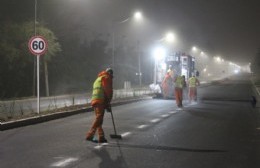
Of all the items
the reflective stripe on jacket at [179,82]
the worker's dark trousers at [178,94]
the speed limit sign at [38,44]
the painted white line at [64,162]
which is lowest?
the painted white line at [64,162]

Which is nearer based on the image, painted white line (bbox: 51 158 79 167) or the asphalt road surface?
painted white line (bbox: 51 158 79 167)

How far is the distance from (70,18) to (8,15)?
15.5 metres

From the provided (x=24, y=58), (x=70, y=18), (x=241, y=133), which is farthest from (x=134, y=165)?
(x=70, y=18)

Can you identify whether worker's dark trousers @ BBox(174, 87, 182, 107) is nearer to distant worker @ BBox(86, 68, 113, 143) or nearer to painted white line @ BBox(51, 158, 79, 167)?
distant worker @ BBox(86, 68, 113, 143)

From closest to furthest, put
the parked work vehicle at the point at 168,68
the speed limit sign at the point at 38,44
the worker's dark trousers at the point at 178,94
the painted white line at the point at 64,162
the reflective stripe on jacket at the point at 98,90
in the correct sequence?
the painted white line at the point at 64,162, the reflective stripe on jacket at the point at 98,90, the speed limit sign at the point at 38,44, the worker's dark trousers at the point at 178,94, the parked work vehicle at the point at 168,68

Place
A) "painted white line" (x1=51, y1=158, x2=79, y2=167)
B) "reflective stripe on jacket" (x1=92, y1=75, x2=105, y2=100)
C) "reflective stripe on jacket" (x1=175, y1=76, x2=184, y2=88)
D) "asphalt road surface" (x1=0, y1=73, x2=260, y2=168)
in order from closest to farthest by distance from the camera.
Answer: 1. "painted white line" (x1=51, y1=158, x2=79, y2=167)
2. "asphalt road surface" (x1=0, y1=73, x2=260, y2=168)
3. "reflective stripe on jacket" (x1=92, y1=75, x2=105, y2=100)
4. "reflective stripe on jacket" (x1=175, y1=76, x2=184, y2=88)

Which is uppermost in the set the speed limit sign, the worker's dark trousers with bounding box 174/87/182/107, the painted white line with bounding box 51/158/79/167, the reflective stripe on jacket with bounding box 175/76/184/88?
the speed limit sign

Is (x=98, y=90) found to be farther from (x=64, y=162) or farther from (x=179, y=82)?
(x=179, y=82)

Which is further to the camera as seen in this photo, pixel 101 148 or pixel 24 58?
pixel 24 58

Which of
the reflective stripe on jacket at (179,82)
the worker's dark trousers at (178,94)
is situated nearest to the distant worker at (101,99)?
the reflective stripe on jacket at (179,82)

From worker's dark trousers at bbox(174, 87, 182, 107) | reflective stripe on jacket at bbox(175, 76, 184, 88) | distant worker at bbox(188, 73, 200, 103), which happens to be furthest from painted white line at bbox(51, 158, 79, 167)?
distant worker at bbox(188, 73, 200, 103)

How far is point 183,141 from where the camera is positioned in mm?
11219

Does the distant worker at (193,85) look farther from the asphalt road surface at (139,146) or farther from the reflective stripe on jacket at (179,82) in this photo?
the asphalt road surface at (139,146)

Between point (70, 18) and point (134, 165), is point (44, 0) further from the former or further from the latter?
point (134, 165)
